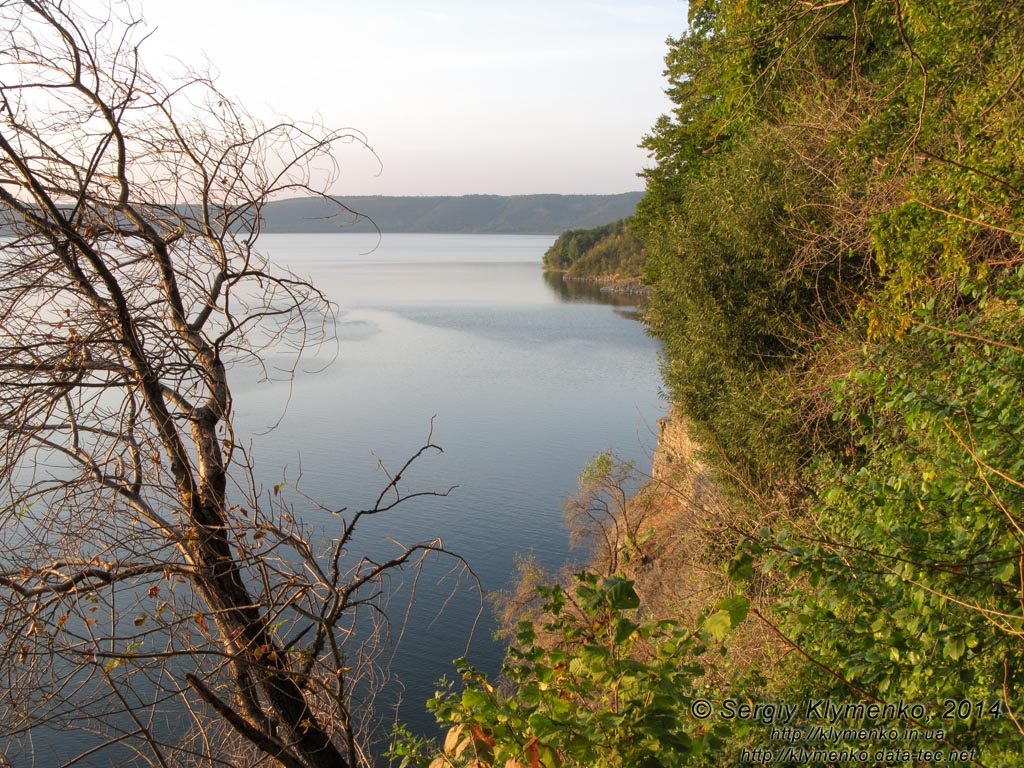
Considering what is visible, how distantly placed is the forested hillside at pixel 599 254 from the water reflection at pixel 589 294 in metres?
2.11

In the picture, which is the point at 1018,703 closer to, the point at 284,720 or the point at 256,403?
the point at 284,720

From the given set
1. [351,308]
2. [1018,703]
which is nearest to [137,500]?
[1018,703]

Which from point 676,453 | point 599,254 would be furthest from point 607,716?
point 599,254

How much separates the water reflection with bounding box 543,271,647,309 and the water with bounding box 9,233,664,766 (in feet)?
49.3

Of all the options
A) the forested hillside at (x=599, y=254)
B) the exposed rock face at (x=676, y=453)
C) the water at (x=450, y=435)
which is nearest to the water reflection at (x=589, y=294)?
the forested hillside at (x=599, y=254)

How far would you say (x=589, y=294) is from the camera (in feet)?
232

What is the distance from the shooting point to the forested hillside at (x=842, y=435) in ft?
8.46

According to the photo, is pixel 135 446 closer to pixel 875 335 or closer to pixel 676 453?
pixel 875 335

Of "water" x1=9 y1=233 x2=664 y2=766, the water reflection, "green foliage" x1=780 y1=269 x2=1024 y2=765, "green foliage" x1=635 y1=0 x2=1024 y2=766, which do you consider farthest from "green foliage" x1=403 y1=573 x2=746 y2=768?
the water reflection

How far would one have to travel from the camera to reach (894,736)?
324 cm

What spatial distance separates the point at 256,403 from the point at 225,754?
18.4 meters

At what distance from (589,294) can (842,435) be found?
198ft

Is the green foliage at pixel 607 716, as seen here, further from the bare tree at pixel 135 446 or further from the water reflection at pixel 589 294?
the water reflection at pixel 589 294

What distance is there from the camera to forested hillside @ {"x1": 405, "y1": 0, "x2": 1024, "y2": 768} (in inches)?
102
